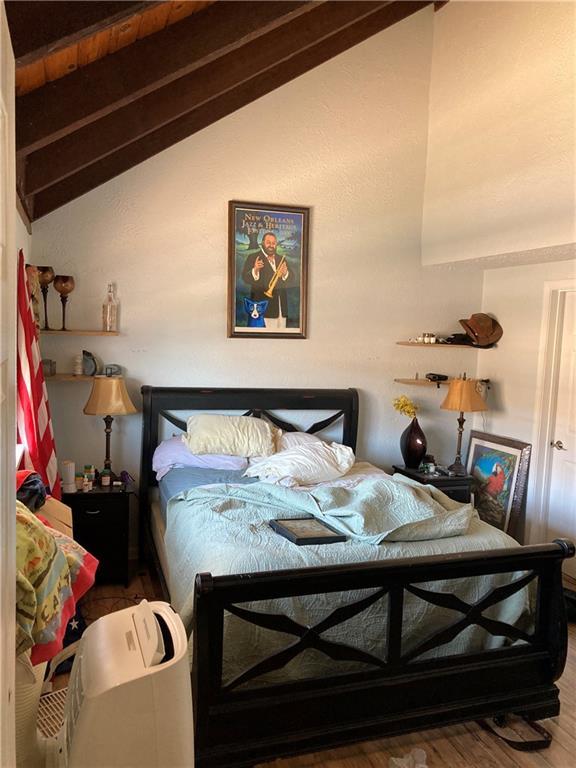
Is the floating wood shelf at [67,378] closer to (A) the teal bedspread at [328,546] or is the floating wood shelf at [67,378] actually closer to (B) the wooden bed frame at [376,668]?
(A) the teal bedspread at [328,546]

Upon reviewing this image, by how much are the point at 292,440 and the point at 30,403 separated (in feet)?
5.81

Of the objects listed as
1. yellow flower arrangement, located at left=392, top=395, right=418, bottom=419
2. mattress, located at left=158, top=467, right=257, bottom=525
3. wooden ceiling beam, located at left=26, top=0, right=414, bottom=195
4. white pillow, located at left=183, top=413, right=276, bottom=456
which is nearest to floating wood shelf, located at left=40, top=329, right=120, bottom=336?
white pillow, located at left=183, top=413, right=276, bottom=456

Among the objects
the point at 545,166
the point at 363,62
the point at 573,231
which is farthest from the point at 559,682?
the point at 363,62

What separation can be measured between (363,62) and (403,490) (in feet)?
10.4

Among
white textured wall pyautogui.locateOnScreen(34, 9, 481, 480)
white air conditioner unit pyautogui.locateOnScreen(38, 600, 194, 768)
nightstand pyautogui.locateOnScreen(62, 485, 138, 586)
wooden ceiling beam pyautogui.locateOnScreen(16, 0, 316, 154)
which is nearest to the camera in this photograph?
white air conditioner unit pyautogui.locateOnScreen(38, 600, 194, 768)

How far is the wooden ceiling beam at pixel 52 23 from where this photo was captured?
4.52 ft

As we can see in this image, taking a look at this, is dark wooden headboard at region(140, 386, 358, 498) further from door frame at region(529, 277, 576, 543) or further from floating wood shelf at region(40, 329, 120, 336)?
door frame at region(529, 277, 576, 543)

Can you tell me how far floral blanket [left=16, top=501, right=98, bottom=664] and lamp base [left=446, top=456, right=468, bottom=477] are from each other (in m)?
3.22

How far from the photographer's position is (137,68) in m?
2.05

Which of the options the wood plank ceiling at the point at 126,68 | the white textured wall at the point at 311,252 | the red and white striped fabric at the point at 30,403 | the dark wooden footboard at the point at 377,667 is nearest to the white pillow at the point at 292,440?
the white textured wall at the point at 311,252

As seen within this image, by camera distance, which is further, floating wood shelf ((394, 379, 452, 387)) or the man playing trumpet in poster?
floating wood shelf ((394, 379, 452, 387))

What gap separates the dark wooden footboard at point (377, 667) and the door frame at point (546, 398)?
1.82 metres

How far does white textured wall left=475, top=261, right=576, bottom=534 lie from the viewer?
420 centimetres

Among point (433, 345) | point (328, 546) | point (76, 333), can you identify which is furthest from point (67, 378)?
point (433, 345)
